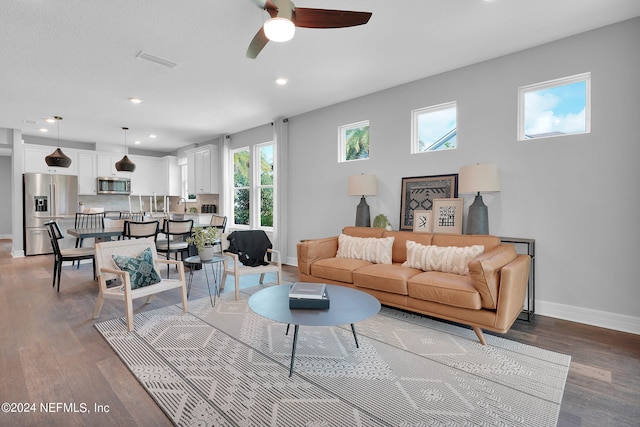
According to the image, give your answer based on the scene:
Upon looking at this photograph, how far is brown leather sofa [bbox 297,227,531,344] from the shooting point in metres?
2.54

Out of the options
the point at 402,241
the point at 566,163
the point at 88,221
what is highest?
the point at 566,163

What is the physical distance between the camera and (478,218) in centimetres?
351

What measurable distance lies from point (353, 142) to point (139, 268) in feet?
11.5

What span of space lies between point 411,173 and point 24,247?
8209 millimetres

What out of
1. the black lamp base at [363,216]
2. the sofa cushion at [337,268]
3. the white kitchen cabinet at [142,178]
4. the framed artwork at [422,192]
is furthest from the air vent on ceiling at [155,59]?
the white kitchen cabinet at [142,178]

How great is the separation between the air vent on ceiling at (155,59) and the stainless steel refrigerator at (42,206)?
17.0 ft

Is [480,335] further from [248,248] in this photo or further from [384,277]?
[248,248]

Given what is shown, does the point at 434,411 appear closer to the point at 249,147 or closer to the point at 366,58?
the point at 366,58

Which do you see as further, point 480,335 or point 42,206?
point 42,206

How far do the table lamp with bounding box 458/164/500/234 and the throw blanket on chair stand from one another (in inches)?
106

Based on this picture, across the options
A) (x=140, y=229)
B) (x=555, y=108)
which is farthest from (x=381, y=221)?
(x=140, y=229)

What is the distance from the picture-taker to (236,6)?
2.64 metres

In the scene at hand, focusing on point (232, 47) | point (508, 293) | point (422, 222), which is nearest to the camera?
point (508, 293)

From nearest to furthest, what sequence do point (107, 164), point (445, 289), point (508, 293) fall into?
1. point (508, 293)
2. point (445, 289)
3. point (107, 164)
